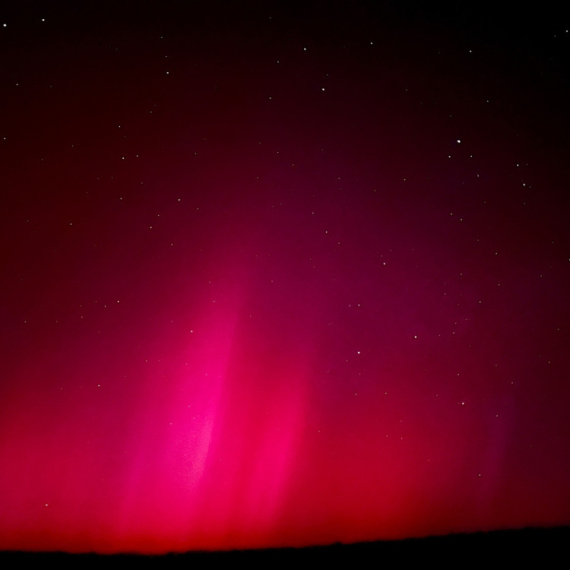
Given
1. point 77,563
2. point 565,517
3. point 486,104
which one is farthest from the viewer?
point 565,517

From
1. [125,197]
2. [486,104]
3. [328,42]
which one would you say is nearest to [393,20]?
[328,42]

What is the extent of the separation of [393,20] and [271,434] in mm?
1622

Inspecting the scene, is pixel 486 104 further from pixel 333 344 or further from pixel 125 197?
pixel 125 197

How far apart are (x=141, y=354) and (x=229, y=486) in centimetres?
58

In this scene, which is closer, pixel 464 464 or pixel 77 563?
pixel 77 563

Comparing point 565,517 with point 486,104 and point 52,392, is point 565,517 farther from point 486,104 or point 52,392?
point 52,392

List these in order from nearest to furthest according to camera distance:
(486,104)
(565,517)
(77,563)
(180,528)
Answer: (77,563) < (180,528) < (486,104) < (565,517)

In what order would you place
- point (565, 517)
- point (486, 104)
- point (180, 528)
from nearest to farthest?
point (180, 528), point (486, 104), point (565, 517)

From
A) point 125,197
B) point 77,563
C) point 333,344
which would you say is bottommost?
point 77,563

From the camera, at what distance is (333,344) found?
5.80 ft

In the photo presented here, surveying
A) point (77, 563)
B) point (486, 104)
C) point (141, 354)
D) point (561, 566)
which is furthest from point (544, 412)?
point (77, 563)

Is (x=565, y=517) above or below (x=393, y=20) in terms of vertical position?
below

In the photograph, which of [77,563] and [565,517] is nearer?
[77,563]

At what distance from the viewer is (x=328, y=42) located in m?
1.72
